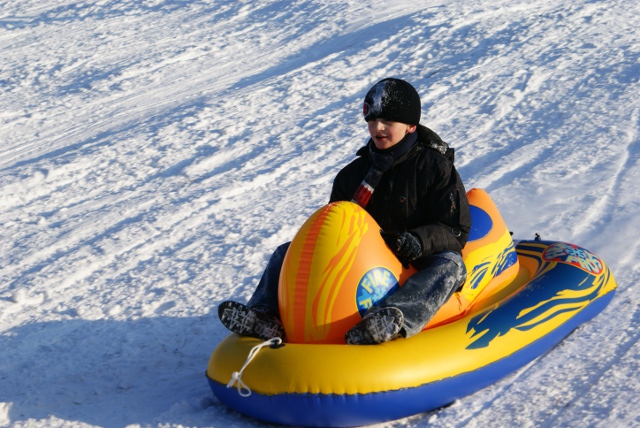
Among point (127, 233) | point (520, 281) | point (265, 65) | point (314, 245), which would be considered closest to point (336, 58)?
point (265, 65)

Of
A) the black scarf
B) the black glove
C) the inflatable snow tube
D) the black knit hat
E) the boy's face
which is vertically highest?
the black knit hat

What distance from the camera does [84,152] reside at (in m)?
6.98

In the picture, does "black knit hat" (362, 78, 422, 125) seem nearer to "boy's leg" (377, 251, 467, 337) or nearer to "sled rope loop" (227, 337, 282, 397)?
"boy's leg" (377, 251, 467, 337)

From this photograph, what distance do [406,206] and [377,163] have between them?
22 centimetres

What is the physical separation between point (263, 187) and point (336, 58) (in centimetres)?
306

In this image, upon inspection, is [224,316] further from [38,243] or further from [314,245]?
[38,243]

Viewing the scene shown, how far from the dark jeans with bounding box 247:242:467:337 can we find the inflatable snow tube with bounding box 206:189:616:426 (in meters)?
0.06

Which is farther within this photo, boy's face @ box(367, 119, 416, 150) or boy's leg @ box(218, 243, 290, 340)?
boy's face @ box(367, 119, 416, 150)

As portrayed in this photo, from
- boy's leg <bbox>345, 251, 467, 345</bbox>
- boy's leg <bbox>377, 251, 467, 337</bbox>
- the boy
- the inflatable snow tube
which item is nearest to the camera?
the inflatable snow tube

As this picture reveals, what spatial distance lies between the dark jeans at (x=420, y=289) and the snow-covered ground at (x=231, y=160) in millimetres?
354

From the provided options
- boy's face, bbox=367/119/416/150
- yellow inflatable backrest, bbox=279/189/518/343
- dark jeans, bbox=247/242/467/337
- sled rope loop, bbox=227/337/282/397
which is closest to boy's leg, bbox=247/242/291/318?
dark jeans, bbox=247/242/467/337

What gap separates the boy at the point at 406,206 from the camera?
11.2ft

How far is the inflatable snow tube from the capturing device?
3031mm

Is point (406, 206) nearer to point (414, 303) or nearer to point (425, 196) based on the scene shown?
point (425, 196)
